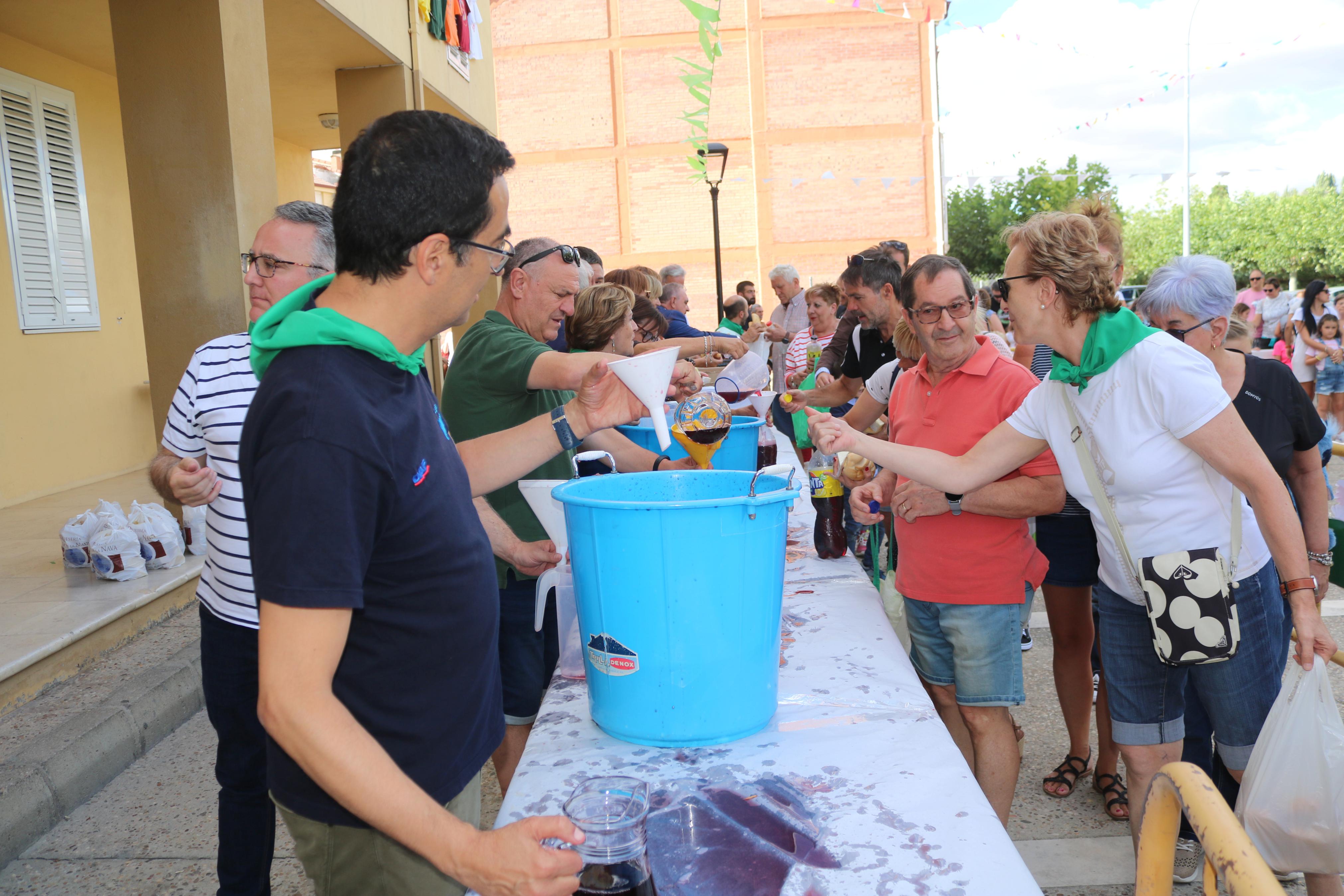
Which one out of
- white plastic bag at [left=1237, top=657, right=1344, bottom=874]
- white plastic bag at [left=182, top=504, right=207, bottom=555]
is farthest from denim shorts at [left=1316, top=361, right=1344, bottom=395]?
white plastic bag at [left=182, top=504, right=207, bottom=555]

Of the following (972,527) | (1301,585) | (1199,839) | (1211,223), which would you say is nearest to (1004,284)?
(972,527)

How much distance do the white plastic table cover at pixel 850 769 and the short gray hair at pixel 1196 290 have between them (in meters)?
1.53

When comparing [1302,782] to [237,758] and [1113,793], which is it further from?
[237,758]

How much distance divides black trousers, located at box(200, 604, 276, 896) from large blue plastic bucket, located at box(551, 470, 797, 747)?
1.06 metres

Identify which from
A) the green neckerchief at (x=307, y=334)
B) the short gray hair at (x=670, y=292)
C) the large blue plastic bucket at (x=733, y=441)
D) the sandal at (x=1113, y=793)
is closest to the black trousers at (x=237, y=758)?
the green neckerchief at (x=307, y=334)

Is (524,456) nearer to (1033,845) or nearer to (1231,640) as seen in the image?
(1231,640)

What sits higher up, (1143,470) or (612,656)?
(1143,470)

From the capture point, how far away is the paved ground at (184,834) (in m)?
2.93

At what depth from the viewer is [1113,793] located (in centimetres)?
328

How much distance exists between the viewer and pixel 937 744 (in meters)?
1.68

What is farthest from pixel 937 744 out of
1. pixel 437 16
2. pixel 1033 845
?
pixel 437 16

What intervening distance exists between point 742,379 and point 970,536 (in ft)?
9.93

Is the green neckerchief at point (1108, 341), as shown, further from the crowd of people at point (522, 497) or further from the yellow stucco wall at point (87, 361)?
the yellow stucco wall at point (87, 361)

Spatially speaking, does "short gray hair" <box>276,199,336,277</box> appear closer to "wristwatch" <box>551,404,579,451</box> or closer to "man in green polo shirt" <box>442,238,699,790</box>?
"man in green polo shirt" <box>442,238,699,790</box>
